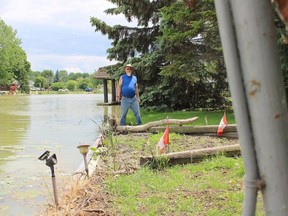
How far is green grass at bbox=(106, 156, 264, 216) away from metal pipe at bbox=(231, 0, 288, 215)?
3017 millimetres

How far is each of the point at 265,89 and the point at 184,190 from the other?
4011 millimetres

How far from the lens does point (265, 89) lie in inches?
45.4

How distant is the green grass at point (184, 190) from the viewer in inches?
170

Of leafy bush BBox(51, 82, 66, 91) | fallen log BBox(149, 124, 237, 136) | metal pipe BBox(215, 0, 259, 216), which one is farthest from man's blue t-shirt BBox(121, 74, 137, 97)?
leafy bush BBox(51, 82, 66, 91)

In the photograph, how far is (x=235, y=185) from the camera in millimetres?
5176


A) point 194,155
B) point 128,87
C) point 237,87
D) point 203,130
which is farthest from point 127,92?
point 237,87

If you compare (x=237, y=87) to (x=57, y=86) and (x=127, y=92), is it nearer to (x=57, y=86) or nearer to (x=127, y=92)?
(x=127, y=92)

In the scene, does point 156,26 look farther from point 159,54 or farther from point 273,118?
point 273,118

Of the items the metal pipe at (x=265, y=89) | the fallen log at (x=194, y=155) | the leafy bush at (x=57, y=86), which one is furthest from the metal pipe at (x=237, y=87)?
the leafy bush at (x=57, y=86)

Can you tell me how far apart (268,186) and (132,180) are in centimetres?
438

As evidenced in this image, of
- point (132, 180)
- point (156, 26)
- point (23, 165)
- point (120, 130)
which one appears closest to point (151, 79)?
point (156, 26)

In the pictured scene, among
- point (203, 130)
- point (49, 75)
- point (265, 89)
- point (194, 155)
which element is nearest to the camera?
point (265, 89)

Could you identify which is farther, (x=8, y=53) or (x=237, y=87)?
(x=8, y=53)

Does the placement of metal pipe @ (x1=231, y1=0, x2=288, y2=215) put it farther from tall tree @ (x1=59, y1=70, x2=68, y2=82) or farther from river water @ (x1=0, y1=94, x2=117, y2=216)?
tall tree @ (x1=59, y1=70, x2=68, y2=82)
